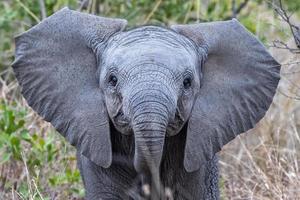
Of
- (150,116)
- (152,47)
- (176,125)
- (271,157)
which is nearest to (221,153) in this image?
(271,157)

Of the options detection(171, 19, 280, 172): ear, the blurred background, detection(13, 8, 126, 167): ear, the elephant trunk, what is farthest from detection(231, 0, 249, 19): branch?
the elephant trunk

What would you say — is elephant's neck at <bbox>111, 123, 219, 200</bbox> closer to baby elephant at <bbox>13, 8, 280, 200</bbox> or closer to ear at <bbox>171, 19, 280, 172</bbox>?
baby elephant at <bbox>13, 8, 280, 200</bbox>

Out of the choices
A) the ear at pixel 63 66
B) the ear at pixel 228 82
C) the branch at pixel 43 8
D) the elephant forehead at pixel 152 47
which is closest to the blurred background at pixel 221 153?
the branch at pixel 43 8

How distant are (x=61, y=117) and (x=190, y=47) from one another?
26.1 inches

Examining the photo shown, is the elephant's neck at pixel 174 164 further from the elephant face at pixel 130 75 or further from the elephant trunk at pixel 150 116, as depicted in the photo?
the elephant trunk at pixel 150 116

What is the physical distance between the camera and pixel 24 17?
329 inches

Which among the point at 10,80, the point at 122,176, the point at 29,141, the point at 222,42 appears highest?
the point at 222,42

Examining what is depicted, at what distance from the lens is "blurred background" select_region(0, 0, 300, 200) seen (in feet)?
21.5

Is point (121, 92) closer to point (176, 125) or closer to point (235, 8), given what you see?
point (176, 125)

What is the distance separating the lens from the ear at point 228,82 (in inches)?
209

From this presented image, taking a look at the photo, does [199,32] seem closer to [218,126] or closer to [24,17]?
[218,126]

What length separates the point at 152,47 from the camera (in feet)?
16.3

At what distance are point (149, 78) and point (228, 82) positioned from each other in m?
0.78

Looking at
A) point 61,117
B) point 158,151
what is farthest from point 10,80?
point 158,151
